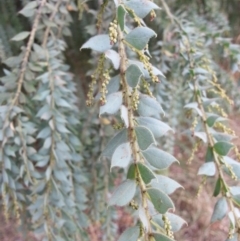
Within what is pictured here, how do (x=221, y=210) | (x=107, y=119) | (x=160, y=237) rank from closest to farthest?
(x=160, y=237)
(x=221, y=210)
(x=107, y=119)

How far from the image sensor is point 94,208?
0.89m

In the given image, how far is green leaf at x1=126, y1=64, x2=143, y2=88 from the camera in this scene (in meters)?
0.35

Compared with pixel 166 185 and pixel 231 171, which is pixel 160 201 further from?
pixel 231 171

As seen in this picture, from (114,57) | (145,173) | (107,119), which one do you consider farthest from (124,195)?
(107,119)

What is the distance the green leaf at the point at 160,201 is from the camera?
13.5 inches

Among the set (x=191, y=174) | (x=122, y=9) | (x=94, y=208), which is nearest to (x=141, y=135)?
(x=122, y=9)

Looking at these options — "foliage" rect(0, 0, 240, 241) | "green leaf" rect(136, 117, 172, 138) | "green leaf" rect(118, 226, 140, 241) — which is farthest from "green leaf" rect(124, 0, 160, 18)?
"green leaf" rect(118, 226, 140, 241)

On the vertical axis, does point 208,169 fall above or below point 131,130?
below

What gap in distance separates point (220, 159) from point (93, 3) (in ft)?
Result: 2.04

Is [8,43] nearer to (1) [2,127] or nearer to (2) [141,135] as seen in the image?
(1) [2,127]

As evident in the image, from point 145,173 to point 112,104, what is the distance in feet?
0.24

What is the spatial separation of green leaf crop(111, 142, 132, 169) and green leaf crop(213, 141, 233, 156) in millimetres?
196

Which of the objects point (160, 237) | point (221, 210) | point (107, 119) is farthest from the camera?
point (107, 119)

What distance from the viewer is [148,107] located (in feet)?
1.24
